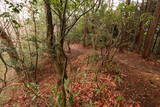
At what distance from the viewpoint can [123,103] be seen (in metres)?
2.95

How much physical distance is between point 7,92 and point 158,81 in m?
7.48

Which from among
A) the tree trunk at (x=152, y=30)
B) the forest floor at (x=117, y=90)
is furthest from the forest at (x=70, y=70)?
the tree trunk at (x=152, y=30)

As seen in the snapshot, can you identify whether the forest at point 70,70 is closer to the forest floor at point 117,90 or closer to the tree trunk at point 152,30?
the forest floor at point 117,90

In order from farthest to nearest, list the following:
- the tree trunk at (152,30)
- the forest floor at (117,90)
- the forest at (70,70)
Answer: the tree trunk at (152,30) < the forest floor at (117,90) < the forest at (70,70)

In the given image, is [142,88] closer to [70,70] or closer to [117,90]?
[117,90]

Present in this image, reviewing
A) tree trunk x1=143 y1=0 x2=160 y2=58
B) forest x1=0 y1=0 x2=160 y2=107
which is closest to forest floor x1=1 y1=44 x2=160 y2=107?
forest x1=0 y1=0 x2=160 y2=107

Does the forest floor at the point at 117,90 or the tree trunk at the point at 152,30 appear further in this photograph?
the tree trunk at the point at 152,30

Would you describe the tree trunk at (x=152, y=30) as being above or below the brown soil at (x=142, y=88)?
above

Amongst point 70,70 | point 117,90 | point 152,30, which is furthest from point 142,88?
point 152,30

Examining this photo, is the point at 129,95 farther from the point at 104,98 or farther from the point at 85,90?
the point at 85,90

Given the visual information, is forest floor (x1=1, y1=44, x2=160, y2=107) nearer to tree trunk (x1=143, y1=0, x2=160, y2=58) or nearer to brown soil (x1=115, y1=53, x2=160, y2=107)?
brown soil (x1=115, y1=53, x2=160, y2=107)

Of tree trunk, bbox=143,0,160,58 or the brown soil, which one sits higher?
tree trunk, bbox=143,0,160,58

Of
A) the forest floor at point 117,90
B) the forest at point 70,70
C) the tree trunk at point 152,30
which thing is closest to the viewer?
the forest at point 70,70

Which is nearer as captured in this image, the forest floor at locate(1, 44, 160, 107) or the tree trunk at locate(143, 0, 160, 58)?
the forest floor at locate(1, 44, 160, 107)
